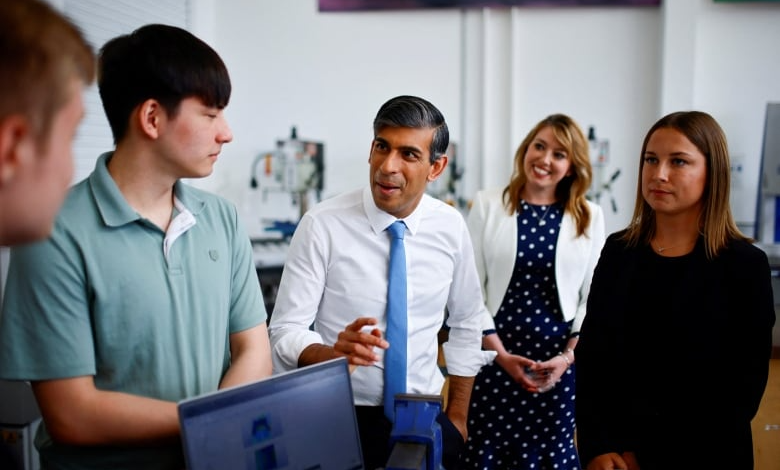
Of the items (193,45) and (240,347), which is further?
(240,347)

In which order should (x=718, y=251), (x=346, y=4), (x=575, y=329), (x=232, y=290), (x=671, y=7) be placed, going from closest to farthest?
1. (x=232, y=290)
2. (x=718, y=251)
3. (x=575, y=329)
4. (x=671, y=7)
5. (x=346, y=4)

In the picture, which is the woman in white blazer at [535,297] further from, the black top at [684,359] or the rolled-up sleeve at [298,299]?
the rolled-up sleeve at [298,299]

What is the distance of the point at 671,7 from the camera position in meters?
3.72

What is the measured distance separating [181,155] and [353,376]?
719 millimetres

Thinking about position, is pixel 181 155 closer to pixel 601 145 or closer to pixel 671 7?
pixel 601 145

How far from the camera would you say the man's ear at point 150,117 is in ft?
3.38

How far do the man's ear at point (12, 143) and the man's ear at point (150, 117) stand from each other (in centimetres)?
47

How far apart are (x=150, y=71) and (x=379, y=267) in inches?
29.6

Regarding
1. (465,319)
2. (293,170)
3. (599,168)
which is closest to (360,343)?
(465,319)

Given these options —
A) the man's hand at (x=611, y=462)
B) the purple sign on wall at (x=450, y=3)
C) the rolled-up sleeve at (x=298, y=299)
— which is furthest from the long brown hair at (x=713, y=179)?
the purple sign on wall at (x=450, y=3)

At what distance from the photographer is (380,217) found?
1598 mm

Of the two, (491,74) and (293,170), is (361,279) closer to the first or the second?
(293,170)

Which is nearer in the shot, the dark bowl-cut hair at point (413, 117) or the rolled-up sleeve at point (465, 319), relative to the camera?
the dark bowl-cut hair at point (413, 117)

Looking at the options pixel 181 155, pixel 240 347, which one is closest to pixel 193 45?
pixel 181 155
